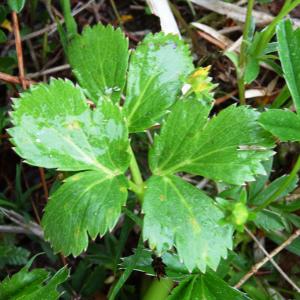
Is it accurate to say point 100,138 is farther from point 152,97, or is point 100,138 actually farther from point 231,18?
point 231,18

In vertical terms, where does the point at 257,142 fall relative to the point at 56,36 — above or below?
below

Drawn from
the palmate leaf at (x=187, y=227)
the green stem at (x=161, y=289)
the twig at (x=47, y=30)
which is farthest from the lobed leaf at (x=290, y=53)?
the twig at (x=47, y=30)

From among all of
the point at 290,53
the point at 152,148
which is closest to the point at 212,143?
the point at 152,148

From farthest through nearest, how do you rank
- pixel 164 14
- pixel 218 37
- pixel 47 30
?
pixel 47 30 → pixel 218 37 → pixel 164 14

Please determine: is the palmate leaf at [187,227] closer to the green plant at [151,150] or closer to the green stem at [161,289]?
the green plant at [151,150]

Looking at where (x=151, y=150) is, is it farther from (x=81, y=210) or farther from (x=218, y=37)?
(x=218, y=37)

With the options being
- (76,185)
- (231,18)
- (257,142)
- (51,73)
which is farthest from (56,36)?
(257,142)

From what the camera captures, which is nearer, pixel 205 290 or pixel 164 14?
pixel 205 290
